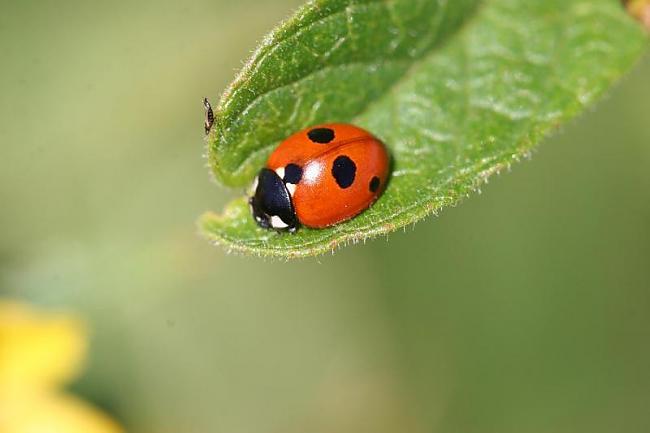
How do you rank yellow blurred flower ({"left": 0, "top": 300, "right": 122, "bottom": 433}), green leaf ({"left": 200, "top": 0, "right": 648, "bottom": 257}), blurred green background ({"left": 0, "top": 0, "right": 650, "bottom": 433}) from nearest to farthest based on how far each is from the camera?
green leaf ({"left": 200, "top": 0, "right": 648, "bottom": 257}) < yellow blurred flower ({"left": 0, "top": 300, "right": 122, "bottom": 433}) < blurred green background ({"left": 0, "top": 0, "right": 650, "bottom": 433})

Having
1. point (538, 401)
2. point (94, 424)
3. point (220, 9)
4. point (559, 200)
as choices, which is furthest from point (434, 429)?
point (220, 9)

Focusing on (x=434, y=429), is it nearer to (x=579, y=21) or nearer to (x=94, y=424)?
(x=94, y=424)

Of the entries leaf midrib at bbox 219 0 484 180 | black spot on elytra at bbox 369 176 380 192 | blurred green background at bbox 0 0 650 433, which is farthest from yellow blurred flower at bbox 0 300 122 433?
black spot on elytra at bbox 369 176 380 192

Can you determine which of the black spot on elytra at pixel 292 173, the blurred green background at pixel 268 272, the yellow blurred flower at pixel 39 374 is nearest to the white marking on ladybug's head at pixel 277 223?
the black spot on elytra at pixel 292 173

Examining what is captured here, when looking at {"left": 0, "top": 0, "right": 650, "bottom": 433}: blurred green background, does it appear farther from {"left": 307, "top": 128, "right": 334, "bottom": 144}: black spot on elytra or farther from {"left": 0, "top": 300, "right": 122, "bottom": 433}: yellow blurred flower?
{"left": 307, "top": 128, "right": 334, "bottom": 144}: black spot on elytra

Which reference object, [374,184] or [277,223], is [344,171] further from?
[277,223]

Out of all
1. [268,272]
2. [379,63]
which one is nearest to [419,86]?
[379,63]

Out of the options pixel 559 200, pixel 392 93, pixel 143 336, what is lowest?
pixel 143 336
